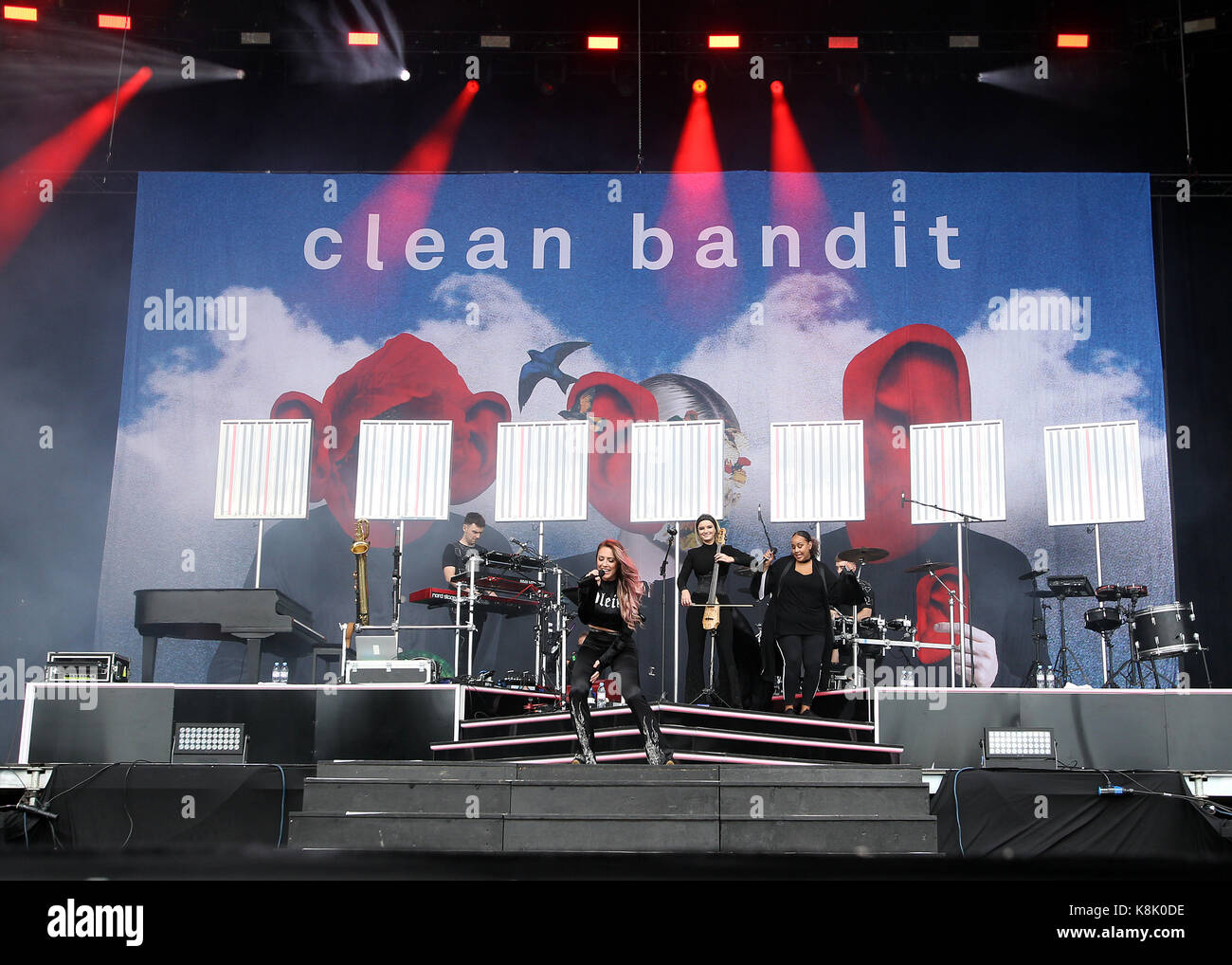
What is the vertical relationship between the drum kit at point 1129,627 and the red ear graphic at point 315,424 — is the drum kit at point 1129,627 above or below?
below

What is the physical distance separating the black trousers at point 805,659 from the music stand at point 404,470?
3138 millimetres

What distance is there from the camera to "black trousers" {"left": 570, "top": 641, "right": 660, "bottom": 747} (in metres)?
6.92

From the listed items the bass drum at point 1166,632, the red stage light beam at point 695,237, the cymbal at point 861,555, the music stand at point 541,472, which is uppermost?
the red stage light beam at point 695,237

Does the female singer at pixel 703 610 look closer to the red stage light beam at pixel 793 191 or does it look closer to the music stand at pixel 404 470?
the music stand at pixel 404 470

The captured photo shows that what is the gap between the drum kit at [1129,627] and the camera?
353 inches

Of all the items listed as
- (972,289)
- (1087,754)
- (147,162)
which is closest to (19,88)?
(147,162)

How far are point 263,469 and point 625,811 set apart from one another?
5408 millimetres

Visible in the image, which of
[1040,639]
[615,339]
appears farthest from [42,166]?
[1040,639]

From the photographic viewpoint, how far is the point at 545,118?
1224cm

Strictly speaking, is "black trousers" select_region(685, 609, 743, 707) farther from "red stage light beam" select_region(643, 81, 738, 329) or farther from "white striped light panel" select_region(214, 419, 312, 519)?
"red stage light beam" select_region(643, 81, 738, 329)

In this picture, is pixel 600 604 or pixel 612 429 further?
pixel 612 429

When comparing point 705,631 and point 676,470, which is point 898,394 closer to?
point 676,470

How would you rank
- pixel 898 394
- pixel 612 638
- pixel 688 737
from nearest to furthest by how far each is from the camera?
pixel 612 638 < pixel 688 737 < pixel 898 394

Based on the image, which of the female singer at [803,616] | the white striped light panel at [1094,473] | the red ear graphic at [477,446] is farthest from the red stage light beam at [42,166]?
the white striped light panel at [1094,473]
